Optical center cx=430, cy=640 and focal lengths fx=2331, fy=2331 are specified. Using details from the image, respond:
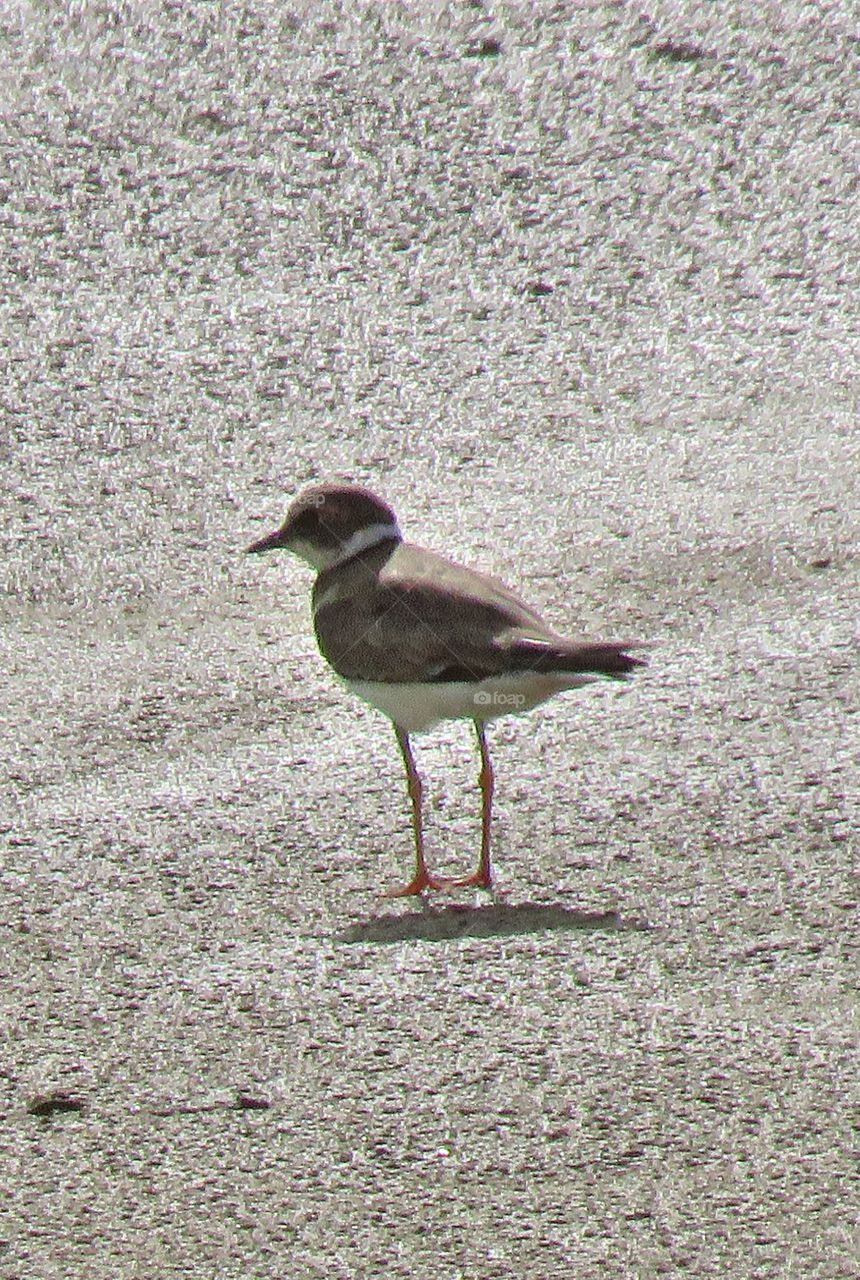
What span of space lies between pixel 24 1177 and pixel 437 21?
670 centimetres

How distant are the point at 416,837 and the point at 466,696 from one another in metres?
0.36

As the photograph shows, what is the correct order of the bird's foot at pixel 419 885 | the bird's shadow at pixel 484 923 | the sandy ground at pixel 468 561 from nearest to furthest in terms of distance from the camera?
the sandy ground at pixel 468 561 → the bird's shadow at pixel 484 923 → the bird's foot at pixel 419 885

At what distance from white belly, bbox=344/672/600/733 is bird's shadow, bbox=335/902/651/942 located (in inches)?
17.9

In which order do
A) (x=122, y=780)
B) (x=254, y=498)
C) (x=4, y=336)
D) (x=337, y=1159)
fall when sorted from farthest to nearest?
(x=4, y=336) → (x=254, y=498) → (x=122, y=780) → (x=337, y=1159)

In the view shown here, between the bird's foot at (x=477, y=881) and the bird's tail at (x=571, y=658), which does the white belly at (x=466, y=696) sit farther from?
the bird's foot at (x=477, y=881)

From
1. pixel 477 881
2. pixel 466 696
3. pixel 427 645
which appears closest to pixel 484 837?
pixel 477 881

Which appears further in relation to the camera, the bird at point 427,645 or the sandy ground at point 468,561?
the bird at point 427,645

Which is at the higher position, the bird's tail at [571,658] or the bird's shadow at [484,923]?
the bird's tail at [571,658]

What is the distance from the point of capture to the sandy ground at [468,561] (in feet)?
14.8

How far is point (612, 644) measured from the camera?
17.3 ft

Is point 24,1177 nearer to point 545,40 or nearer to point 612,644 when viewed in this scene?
point 612,644

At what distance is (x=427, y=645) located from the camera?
5.37 meters

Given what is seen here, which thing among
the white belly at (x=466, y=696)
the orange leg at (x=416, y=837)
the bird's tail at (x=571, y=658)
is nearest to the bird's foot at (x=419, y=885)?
the orange leg at (x=416, y=837)

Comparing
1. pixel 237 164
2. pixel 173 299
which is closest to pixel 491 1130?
pixel 173 299
